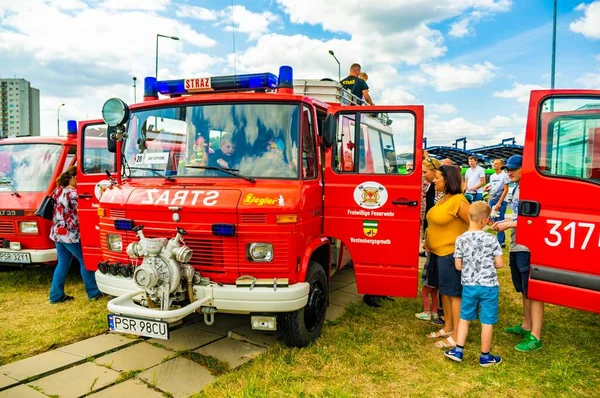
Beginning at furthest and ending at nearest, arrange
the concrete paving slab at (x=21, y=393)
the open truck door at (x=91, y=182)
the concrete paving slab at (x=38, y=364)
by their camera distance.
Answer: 1. the open truck door at (x=91, y=182)
2. the concrete paving slab at (x=38, y=364)
3. the concrete paving slab at (x=21, y=393)

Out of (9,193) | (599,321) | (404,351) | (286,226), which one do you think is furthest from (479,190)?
(9,193)

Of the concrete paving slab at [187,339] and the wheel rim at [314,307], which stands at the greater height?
A: the wheel rim at [314,307]

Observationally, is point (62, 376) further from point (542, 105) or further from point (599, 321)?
point (599, 321)

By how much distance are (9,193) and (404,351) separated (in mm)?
6134

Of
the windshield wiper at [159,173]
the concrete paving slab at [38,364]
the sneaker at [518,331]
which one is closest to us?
the concrete paving slab at [38,364]

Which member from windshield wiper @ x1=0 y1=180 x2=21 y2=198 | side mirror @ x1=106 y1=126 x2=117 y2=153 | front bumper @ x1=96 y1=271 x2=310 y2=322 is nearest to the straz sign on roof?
side mirror @ x1=106 y1=126 x2=117 y2=153

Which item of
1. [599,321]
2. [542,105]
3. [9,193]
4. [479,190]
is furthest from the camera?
[479,190]

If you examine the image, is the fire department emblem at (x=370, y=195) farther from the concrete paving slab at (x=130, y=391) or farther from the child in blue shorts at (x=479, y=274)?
the concrete paving slab at (x=130, y=391)

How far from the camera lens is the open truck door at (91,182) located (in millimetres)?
5656

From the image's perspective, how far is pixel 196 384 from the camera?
12.1ft

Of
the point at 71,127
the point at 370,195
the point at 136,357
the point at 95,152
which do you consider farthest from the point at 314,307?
the point at 71,127

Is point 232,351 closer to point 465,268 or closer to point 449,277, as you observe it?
point 449,277

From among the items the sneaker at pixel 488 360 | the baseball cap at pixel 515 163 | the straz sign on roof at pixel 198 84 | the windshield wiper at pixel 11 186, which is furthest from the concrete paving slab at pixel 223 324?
the windshield wiper at pixel 11 186

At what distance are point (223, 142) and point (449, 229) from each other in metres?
2.41
